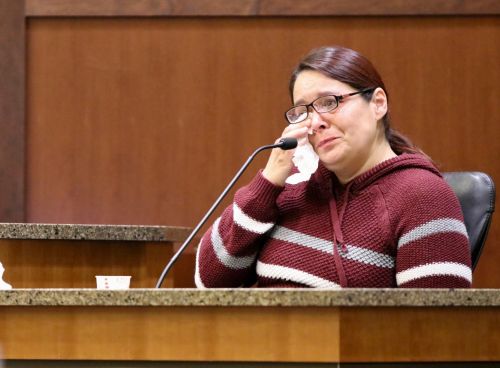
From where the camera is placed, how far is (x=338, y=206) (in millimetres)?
2105

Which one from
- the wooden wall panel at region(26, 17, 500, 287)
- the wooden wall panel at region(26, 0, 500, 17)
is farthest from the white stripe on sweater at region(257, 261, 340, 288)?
the wooden wall panel at region(26, 0, 500, 17)

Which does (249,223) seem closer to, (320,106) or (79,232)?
(320,106)

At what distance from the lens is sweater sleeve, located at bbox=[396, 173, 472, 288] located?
72.8 inches

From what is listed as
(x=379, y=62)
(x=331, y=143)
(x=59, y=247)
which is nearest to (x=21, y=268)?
(x=59, y=247)

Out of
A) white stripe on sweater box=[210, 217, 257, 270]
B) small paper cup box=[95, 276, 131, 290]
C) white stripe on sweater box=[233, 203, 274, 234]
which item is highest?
white stripe on sweater box=[233, 203, 274, 234]

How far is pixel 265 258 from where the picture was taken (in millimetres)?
2121

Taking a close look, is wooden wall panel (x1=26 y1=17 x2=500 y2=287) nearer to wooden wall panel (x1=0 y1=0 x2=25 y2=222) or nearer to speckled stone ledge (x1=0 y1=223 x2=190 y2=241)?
→ wooden wall panel (x1=0 y1=0 x2=25 y2=222)

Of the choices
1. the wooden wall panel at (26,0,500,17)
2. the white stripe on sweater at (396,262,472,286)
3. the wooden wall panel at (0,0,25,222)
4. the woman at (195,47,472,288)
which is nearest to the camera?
the white stripe on sweater at (396,262,472,286)

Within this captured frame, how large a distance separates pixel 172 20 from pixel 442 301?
8.06 feet

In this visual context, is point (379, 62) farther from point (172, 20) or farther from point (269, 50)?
point (172, 20)

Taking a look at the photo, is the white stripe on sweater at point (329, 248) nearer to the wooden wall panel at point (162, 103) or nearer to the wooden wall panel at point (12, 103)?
the wooden wall panel at point (162, 103)

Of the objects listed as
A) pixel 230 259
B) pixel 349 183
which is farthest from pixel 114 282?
pixel 349 183

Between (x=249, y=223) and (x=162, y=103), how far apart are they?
1573 millimetres

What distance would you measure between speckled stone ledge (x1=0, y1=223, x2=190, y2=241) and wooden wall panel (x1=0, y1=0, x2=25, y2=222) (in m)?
1.00
